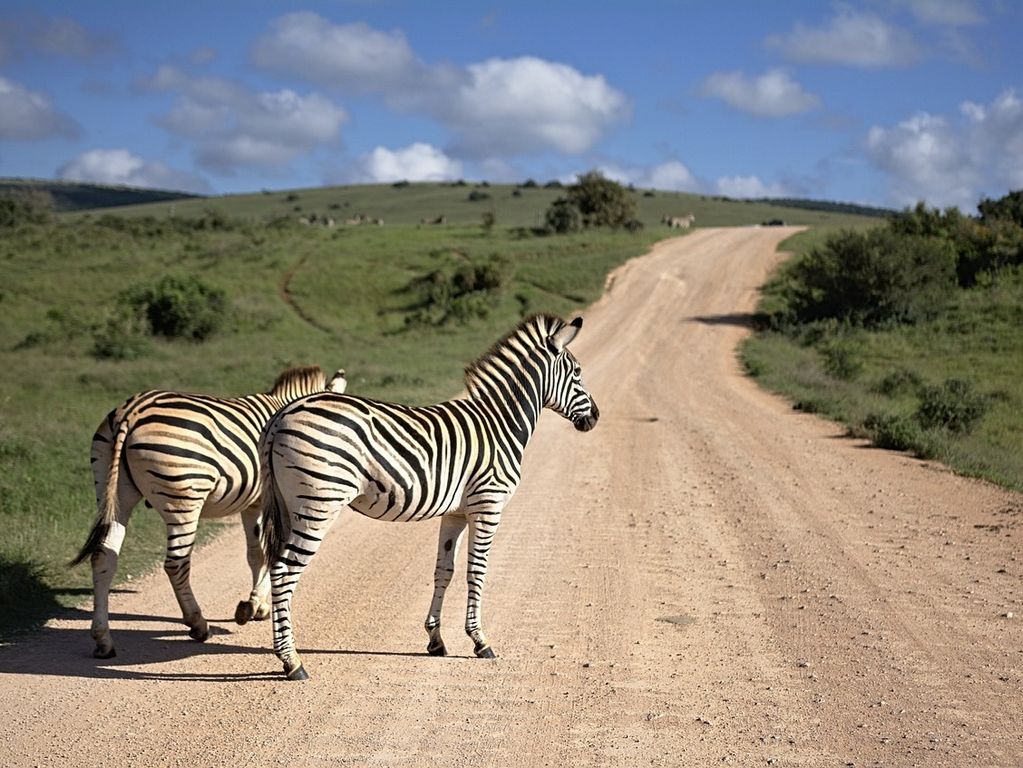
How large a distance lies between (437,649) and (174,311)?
1217 inches

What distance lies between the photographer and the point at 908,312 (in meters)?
32.4

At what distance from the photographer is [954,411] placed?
1770 cm

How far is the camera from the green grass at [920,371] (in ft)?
50.8

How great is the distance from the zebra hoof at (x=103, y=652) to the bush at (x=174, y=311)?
97.6ft

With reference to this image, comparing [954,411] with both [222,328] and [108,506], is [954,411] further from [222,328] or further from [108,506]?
[222,328]

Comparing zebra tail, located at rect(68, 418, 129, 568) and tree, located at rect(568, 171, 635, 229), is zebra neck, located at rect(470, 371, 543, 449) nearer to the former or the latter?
zebra tail, located at rect(68, 418, 129, 568)

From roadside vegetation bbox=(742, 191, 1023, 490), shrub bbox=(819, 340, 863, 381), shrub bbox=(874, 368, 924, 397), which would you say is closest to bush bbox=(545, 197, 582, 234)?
roadside vegetation bbox=(742, 191, 1023, 490)

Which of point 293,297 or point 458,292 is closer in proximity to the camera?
point 458,292

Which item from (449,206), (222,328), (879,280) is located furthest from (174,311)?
(449,206)

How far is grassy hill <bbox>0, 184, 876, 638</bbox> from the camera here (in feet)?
37.3

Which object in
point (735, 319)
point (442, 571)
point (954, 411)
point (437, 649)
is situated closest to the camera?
point (437, 649)

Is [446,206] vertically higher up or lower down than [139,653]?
higher up

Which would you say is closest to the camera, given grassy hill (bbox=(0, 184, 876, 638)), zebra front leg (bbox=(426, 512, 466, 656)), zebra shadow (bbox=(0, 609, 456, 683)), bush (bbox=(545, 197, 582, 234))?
zebra shadow (bbox=(0, 609, 456, 683))

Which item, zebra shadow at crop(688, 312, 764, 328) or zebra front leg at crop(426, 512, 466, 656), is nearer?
zebra front leg at crop(426, 512, 466, 656)
